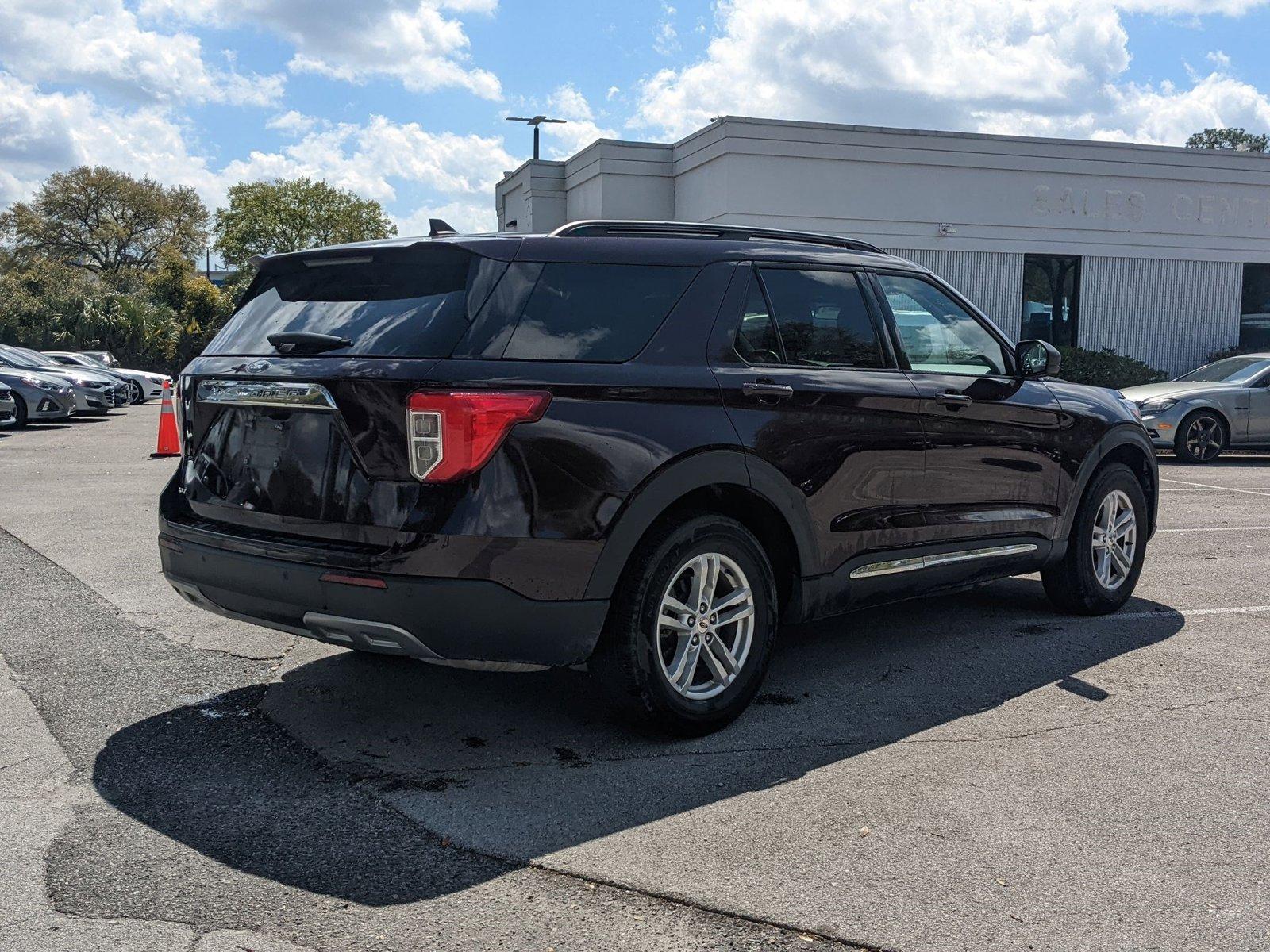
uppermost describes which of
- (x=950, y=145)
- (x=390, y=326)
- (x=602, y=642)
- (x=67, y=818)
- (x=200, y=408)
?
(x=950, y=145)

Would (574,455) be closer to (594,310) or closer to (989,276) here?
(594,310)

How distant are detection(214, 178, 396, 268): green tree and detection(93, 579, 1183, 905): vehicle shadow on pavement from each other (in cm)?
7244

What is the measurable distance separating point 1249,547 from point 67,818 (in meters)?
8.16

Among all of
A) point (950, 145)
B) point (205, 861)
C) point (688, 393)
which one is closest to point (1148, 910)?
point (688, 393)

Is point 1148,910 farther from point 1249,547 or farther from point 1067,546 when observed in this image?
point 1249,547

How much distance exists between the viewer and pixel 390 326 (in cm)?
425

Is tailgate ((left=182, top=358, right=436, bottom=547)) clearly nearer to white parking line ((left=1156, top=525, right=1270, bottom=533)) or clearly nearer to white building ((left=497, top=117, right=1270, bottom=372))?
white parking line ((left=1156, top=525, right=1270, bottom=533))

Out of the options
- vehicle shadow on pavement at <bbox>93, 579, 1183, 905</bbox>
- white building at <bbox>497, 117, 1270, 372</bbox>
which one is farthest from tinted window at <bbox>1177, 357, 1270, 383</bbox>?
vehicle shadow on pavement at <bbox>93, 579, 1183, 905</bbox>

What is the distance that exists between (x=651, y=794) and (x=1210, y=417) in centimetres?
1415

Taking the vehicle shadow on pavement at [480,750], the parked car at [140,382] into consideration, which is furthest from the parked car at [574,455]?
the parked car at [140,382]

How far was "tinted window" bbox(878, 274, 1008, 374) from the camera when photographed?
5.63 m

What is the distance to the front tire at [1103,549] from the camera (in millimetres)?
6613

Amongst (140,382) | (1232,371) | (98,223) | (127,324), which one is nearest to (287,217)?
(98,223)

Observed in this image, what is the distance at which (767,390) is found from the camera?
4.80 m
